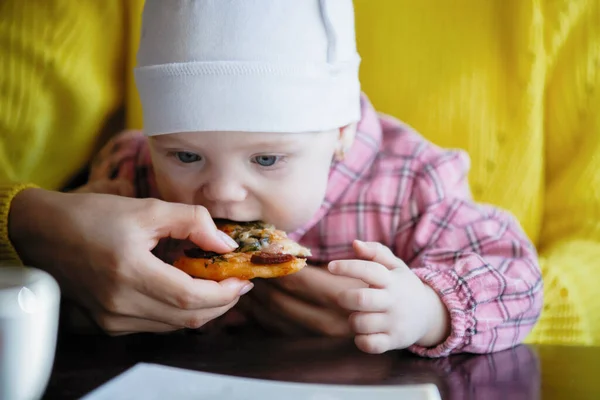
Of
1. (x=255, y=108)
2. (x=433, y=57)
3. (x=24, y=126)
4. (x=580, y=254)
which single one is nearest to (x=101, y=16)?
(x=24, y=126)

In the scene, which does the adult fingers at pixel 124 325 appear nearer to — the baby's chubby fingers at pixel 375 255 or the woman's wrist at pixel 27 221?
the woman's wrist at pixel 27 221

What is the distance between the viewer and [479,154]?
0.81 m

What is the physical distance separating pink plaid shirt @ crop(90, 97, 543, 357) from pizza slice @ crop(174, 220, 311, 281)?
12 cm

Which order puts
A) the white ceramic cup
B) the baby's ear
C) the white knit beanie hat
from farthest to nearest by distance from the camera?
the baby's ear < the white knit beanie hat < the white ceramic cup

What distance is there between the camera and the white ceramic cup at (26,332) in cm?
47

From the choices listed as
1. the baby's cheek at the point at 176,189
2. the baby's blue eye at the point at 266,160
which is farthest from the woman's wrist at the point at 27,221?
the baby's blue eye at the point at 266,160

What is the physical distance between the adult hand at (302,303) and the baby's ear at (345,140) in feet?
0.41

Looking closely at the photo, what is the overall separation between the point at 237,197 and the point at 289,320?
0.16 meters

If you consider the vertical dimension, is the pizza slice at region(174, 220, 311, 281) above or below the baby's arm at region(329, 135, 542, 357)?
above

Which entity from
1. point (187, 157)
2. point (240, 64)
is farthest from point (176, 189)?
point (240, 64)

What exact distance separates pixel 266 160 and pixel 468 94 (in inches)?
11.6

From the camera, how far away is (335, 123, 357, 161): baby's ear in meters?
0.71

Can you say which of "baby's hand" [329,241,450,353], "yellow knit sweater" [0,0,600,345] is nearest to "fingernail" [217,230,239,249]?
"baby's hand" [329,241,450,353]

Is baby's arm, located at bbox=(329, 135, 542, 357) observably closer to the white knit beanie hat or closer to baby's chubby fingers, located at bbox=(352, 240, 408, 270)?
baby's chubby fingers, located at bbox=(352, 240, 408, 270)
